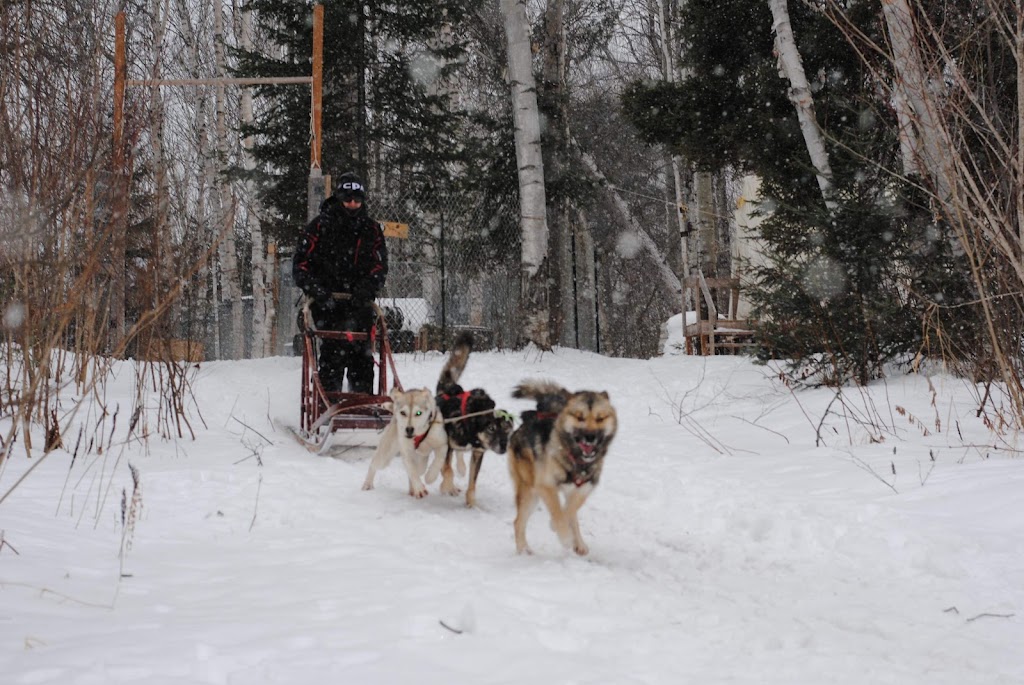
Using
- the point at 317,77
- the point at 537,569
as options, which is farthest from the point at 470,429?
the point at 317,77

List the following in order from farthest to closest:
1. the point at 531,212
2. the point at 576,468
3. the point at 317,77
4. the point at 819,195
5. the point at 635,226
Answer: the point at 635,226
the point at 531,212
the point at 317,77
the point at 819,195
the point at 576,468

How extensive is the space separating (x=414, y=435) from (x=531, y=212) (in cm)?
749

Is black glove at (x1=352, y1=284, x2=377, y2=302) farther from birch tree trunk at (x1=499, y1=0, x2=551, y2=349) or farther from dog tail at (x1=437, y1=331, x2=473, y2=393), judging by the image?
birch tree trunk at (x1=499, y1=0, x2=551, y2=349)

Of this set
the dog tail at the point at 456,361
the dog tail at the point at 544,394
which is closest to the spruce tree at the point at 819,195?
the dog tail at the point at 456,361

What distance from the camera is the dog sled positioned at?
6340mm

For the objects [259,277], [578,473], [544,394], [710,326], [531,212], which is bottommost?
[578,473]

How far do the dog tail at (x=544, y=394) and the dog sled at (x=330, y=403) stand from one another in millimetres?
1873

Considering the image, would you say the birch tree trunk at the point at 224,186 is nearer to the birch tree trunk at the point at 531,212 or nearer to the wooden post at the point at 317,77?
the wooden post at the point at 317,77

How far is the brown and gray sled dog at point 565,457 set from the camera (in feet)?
12.9

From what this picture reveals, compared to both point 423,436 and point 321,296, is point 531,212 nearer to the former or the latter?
point 321,296

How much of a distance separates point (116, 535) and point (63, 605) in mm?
1223

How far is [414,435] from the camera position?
5160 millimetres

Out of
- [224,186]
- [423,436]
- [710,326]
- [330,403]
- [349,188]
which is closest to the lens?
[423,436]

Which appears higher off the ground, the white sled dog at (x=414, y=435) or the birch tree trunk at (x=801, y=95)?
the birch tree trunk at (x=801, y=95)
